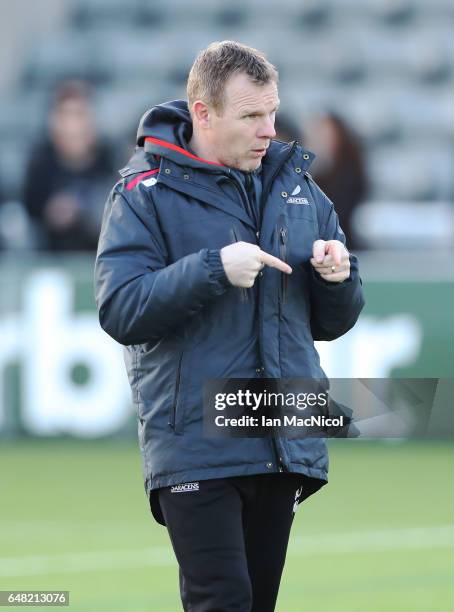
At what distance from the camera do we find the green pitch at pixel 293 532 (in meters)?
6.98

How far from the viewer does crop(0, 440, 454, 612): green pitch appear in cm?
698

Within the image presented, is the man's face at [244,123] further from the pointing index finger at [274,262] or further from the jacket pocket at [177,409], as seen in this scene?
the jacket pocket at [177,409]

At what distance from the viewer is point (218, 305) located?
4.48 meters

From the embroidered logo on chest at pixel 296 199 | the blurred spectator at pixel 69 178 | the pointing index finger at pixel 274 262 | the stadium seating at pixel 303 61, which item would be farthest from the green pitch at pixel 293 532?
the stadium seating at pixel 303 61

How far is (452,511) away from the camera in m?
9.11

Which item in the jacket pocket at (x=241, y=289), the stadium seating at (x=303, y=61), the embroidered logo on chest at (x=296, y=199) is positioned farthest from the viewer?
the stadium seating at (x=303, y=61)

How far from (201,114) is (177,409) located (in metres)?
0.84

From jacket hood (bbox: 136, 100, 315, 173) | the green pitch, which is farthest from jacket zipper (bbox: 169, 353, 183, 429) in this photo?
the green pitch

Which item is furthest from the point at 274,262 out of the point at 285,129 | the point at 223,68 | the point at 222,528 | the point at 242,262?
the point at 285,129

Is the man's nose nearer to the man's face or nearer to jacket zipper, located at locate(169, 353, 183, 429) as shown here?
the man's face

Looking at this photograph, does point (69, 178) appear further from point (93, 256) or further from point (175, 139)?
point (175, 139)

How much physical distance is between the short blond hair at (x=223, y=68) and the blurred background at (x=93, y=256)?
1.21m

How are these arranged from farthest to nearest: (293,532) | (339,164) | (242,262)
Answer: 1. (339,164)
2. (293,532)
3. (242,262)

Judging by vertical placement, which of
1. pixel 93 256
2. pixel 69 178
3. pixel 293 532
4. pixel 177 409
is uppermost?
pixel 177 409
